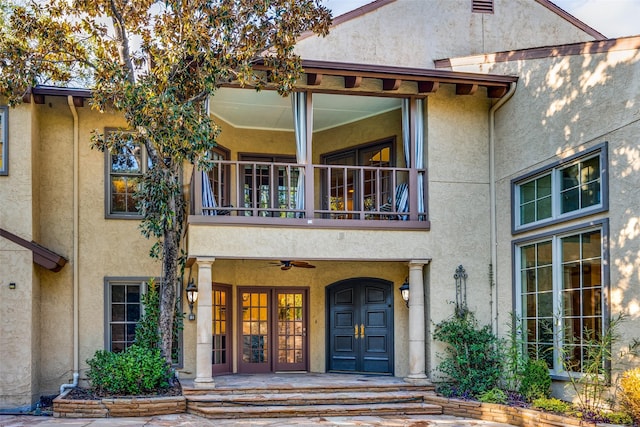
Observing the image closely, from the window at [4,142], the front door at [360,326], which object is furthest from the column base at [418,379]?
the window at [4,142]

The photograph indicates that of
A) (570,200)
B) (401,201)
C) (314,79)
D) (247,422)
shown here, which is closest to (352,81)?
(314,79)

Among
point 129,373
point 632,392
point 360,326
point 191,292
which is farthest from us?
point 360,326

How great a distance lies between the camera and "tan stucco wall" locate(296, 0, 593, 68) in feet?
44.4

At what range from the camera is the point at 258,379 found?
12453mm

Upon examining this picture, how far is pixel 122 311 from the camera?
12719 mm

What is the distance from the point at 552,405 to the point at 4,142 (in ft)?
33.4

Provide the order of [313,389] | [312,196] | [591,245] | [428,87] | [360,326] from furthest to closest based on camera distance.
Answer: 1. [360,326]
2. [428,87]
3. [312,196]
4. [313,389]
5. [591,245]

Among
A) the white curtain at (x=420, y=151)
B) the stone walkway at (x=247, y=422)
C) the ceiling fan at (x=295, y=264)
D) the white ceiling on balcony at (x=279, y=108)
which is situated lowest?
the stone walkway at (x=247, y=422)

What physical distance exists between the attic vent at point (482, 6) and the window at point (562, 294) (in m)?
5.62

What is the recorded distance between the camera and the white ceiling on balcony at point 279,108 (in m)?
12.3

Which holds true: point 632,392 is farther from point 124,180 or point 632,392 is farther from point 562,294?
point 124,180

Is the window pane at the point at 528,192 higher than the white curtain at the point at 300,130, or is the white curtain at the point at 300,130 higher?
the white curtain at the point at 300,130

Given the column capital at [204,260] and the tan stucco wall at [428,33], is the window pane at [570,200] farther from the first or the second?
the column capital at [204,260]

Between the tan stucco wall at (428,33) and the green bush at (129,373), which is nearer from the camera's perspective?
the green bush at (129,373)
